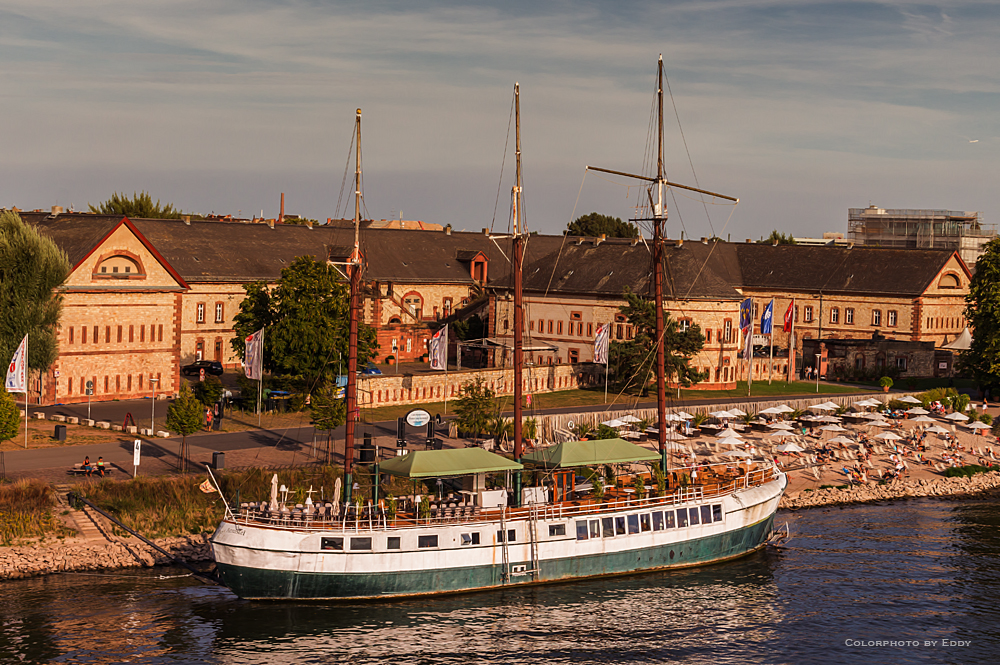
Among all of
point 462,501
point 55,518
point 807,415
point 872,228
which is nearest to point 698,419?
point 807,415

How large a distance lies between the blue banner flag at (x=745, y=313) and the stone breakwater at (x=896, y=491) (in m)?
25.9

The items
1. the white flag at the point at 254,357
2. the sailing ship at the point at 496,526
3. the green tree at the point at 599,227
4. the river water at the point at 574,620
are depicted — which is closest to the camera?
the river water at the point at 574,620

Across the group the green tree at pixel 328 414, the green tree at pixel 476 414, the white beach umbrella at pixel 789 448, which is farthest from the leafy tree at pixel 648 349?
the green tree at pixel 328 414

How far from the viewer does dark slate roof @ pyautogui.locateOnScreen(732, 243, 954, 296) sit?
112 m

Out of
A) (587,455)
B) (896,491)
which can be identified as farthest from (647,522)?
(896,491)

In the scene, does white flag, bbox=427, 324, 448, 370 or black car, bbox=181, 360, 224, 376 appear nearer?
white flag, bbox=427, 324, 448, 370

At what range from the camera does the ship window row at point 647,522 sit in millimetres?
48344

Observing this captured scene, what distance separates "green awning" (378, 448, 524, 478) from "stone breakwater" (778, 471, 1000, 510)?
63.8ft

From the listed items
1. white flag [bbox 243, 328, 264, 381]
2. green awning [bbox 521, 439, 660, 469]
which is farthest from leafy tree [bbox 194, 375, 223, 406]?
green awning [bbox 521, 439, 660, 469]

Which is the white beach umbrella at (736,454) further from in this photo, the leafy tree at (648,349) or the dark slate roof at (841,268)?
the dark slate roof at (841,268)

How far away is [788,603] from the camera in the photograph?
45.6 meters

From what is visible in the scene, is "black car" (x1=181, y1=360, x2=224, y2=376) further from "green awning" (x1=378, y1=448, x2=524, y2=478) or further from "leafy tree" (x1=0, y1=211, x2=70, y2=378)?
"green awning" (x1=378, y1=448, x2=524, y2=478)

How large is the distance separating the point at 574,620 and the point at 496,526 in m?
5.42

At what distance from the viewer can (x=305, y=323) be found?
237ft
